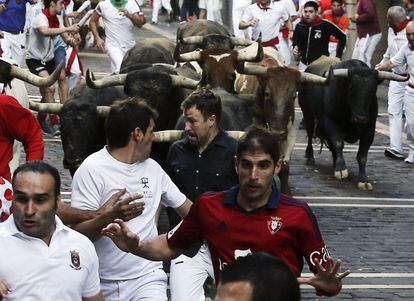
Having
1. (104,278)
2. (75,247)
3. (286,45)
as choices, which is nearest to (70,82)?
(286,45)

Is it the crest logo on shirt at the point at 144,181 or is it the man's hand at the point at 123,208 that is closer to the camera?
the man's hand at the point at 123,208

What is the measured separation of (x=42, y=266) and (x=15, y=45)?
12682mm

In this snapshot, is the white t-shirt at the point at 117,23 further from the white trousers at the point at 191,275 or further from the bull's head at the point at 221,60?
the white trousers at the point at 191,275

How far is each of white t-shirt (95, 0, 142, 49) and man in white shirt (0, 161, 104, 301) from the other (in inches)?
483

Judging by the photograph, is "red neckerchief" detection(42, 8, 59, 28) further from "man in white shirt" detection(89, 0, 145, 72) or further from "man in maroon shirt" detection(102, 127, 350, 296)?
"man in maroon shirt" detection(102, 127, 350, 296)

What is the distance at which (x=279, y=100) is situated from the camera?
46.9 ft

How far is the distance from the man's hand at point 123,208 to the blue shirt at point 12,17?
11.6 m

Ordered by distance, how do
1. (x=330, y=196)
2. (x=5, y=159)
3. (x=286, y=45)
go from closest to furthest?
→ (x=5, y=159), (x=330, y=196), (x=286, y=45)

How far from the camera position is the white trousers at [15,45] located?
59.5 ft

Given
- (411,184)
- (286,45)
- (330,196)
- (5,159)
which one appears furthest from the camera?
(286,45)

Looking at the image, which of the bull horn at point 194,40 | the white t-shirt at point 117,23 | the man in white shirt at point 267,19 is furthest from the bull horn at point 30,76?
the man in white shirt at point 267,19

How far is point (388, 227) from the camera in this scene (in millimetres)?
13344

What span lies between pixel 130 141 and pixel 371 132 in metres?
8.94

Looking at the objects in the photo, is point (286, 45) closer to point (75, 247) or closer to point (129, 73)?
point (129, 73)
